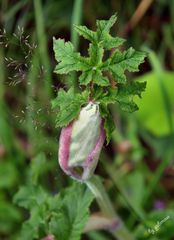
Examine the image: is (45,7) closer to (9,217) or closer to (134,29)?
(134,29)

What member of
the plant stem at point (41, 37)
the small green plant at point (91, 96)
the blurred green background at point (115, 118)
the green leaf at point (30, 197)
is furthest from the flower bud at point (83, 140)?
the plant stem at point (41, 37)

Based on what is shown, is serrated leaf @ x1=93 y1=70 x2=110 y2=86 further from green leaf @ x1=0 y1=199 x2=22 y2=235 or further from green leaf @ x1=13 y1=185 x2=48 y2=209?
green leaf @ x1=0 y1=199 x2=22 y2=235

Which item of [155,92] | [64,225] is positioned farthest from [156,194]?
[64,225]

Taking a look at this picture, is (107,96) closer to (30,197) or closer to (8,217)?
(30,197)

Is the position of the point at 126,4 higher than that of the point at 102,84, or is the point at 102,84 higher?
the point at 126,4

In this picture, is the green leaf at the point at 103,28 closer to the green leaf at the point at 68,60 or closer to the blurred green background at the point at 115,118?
the green leaf at the point at 68,60

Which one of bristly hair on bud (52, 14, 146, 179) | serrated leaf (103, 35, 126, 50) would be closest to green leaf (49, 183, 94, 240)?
bristly hair on bud (52, 14, 146, 179)
